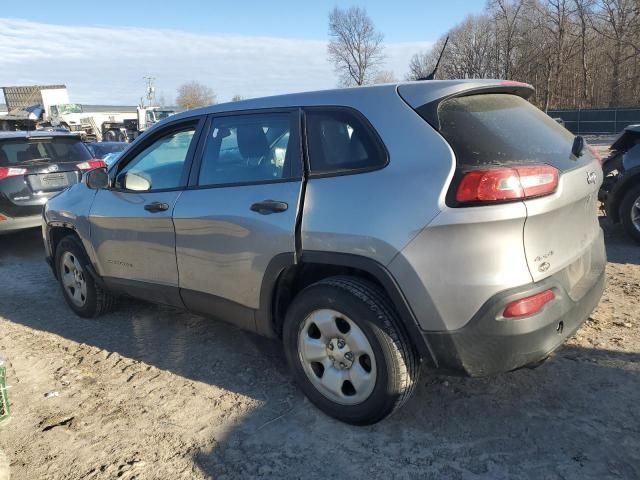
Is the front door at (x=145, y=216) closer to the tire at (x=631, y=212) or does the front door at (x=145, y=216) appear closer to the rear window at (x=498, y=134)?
the rear window at (x=498, y=134)

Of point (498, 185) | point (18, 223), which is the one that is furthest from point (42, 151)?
point (498, 185)

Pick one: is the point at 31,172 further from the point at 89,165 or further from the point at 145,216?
the point at 145,216

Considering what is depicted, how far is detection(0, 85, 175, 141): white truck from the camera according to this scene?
108 ft

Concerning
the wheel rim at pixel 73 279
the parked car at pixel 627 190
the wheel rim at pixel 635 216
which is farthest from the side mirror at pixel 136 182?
the wheel rim at pixel 635 216

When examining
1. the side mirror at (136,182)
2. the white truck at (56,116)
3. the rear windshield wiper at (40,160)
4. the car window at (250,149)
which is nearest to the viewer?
the car window at (250,149)

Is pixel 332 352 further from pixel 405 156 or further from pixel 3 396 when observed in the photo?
pixel 3 396

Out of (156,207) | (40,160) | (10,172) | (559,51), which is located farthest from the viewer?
(559,51)

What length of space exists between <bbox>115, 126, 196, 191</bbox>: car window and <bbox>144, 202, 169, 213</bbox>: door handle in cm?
14

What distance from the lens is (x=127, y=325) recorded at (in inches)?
182

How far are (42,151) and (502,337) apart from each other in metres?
7.02

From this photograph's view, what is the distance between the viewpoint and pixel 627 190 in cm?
601

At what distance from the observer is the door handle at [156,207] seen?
363 cm

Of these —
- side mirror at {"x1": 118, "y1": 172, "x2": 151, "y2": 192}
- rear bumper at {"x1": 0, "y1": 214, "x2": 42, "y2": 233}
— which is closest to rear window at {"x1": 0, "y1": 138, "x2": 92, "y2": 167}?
rear bumper at {"x1": 0, "y1": 214, "x2": 42, "y2": 233}

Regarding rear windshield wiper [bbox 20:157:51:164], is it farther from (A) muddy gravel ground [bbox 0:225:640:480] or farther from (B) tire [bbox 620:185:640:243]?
(B) tire [bbox 620:185:640:243]
